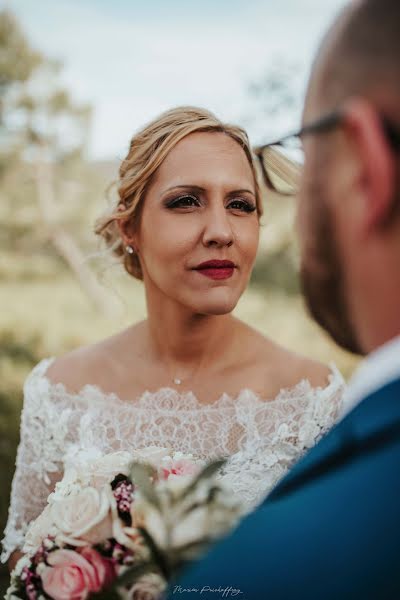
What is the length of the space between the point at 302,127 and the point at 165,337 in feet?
6.28

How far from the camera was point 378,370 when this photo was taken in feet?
3.26

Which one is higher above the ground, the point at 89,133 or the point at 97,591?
the point at 89,133

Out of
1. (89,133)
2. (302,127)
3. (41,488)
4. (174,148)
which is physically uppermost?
(89,133)

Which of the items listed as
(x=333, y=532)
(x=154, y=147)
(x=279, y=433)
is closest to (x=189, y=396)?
(x=279, y=433)

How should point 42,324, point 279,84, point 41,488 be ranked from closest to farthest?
point 41,488 → point 42,324 → point 279,84

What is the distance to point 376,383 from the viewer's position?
995 mm

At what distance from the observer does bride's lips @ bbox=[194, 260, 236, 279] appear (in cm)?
257

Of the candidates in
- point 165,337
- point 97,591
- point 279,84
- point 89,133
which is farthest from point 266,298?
point 97,591

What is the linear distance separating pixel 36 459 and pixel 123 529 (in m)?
1.64

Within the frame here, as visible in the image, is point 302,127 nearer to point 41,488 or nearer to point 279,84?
point 41,488

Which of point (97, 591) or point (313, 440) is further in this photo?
point (313, 440)

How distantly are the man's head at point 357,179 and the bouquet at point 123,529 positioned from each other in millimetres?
388

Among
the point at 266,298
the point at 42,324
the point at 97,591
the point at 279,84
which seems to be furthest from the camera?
the point at 266,298

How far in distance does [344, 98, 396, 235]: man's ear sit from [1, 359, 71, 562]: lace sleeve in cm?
221
